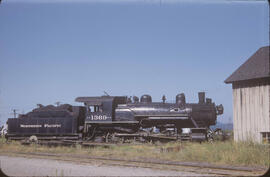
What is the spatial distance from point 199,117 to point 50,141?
9.00 meters

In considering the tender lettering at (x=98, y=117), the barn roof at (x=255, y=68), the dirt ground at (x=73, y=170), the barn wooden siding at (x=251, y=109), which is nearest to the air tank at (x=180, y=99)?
the barn roof at (x=255, y=68)

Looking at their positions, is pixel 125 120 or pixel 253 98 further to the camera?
pixel 125 120

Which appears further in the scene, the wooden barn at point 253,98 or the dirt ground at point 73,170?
the wooden barn at point 253,98

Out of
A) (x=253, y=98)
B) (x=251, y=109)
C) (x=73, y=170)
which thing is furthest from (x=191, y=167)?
(x=253, y=98)

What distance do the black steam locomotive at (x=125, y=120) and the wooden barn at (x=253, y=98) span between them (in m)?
1.54

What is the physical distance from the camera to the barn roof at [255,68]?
573 inches

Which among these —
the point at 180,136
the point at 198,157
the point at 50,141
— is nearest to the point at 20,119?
the point at 50,141

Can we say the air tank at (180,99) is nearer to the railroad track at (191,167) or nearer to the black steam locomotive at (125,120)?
the black steam locomotive at (125,120)

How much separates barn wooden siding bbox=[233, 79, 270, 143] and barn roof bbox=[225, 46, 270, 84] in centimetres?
32

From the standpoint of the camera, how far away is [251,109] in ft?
48.8

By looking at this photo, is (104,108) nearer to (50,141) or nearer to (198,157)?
(50,141)

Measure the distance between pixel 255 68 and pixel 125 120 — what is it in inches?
301

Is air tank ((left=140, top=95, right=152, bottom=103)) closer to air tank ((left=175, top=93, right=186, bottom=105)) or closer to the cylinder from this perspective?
air tank ((left=175, top=93, right=186, bottom=105))

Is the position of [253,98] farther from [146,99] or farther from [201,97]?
[146,99]
